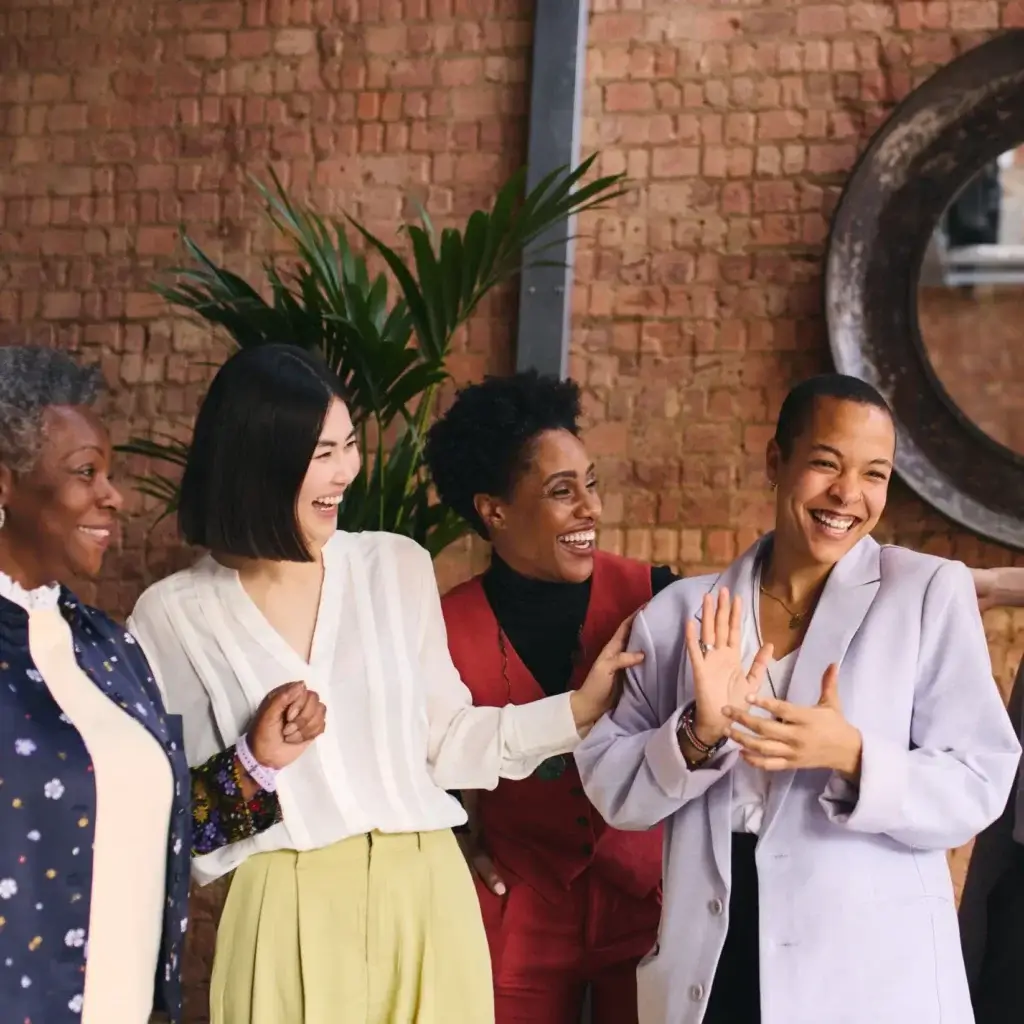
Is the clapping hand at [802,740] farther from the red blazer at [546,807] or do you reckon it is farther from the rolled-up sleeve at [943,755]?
the red blazer at [546,807]

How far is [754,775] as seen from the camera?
1.74m

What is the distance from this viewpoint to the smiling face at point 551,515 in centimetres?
225

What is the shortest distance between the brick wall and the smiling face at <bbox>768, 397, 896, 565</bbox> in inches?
55.0

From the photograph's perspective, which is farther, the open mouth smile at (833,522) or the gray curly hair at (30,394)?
the open mouth smile at (833,522)

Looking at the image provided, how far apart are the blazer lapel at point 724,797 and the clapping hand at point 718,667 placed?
0.18 feet

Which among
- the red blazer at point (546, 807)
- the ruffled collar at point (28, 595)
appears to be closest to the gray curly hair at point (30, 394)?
the ruffled collar at point (28, 595)

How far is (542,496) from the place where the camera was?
7.48 ft

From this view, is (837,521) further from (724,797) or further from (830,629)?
(724,797)

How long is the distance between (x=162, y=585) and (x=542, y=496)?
689mm

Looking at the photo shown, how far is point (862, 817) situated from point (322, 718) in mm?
728

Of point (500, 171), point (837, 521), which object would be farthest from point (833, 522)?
point (500, 171)

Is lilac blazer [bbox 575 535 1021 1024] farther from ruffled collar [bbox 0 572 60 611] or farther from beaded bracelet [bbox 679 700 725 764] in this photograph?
ruffled collar [bbox 0 572 60 611]

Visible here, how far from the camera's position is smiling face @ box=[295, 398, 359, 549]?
73.8 inches

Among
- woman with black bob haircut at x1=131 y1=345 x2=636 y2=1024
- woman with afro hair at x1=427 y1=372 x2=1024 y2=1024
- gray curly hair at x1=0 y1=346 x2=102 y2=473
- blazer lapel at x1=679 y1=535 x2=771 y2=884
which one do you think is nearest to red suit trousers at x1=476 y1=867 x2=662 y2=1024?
woman with afro hair at x1=427 y1=372 x2=1024 y2=1024
